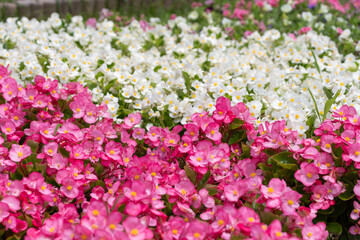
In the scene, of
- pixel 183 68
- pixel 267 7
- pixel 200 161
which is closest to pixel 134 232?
pixel 200 161

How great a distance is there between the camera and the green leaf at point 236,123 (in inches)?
79.1

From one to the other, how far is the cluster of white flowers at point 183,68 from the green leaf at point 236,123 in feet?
0.82

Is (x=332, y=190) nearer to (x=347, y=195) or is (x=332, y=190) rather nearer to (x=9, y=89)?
(x=347, y=195)

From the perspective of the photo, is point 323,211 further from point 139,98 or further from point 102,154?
point 139,98

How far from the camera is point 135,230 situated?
1.36 meters

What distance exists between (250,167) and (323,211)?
0.36m

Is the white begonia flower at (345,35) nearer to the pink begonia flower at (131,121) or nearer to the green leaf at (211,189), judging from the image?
the pink begonia flower at (131,121)

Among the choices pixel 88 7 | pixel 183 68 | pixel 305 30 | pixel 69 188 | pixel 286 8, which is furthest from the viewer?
pixel 88 7

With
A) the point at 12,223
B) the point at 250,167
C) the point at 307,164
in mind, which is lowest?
the point at 12,223

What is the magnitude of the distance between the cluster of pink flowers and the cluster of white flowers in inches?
11.1

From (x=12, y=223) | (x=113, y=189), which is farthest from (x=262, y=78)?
(x=12, y=223)

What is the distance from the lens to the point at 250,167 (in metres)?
1.88

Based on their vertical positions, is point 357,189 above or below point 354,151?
below

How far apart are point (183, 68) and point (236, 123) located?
91cm
